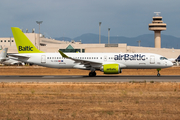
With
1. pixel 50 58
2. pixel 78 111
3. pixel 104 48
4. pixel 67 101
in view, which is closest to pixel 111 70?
pixel 50 58

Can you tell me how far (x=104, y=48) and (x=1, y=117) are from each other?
90429mm

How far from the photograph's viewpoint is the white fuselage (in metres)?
38.3

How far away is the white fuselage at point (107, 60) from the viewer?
38.3 m

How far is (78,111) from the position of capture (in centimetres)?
1411

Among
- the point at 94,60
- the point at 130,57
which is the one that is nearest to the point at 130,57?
the point at 130,57

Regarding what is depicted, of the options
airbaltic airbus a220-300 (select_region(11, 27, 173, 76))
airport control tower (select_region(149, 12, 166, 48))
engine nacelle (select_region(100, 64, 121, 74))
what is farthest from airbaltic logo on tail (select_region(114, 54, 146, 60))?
airport control tower (select_region(149, 12, 166, 48))

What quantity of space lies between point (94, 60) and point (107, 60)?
6.46 ft

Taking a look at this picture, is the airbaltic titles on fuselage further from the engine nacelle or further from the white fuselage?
the engine nacelle

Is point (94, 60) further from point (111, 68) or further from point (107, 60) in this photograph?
point (111, 68)

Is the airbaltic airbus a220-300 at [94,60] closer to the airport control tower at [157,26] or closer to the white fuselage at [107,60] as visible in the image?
the white fuselage at [107,60]

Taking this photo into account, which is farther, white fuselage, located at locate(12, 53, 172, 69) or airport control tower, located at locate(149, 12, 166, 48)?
airport control tower, located at locate(149, 12, 166, 48)

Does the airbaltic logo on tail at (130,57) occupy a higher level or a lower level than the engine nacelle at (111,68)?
higher

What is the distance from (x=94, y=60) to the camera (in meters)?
39.7

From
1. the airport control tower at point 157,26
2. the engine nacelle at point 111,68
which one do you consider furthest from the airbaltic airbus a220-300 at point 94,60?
the airport control tower at point 157,26
